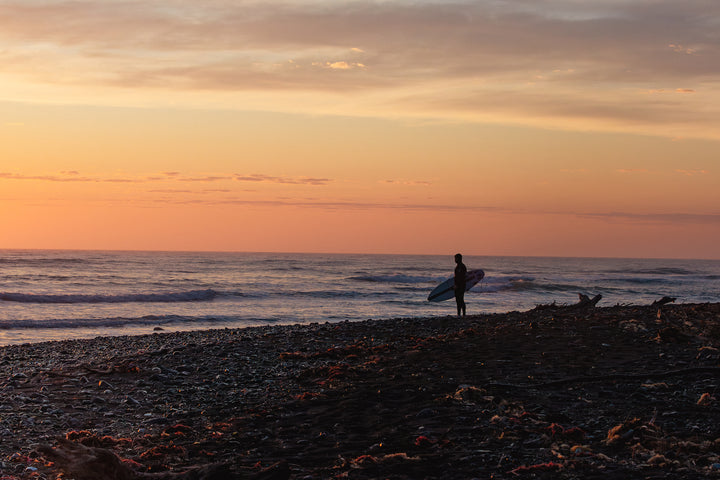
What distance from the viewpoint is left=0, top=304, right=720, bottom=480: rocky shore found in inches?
273

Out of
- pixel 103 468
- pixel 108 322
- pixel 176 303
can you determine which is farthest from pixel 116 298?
pixel 103 468

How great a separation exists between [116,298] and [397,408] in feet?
122

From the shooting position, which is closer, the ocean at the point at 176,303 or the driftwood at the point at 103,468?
the driftwood at the point at 103,468

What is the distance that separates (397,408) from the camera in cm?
937

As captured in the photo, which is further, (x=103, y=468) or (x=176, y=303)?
(x=176, y=303)

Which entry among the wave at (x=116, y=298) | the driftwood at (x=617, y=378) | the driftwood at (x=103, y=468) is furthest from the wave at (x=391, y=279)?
the driftwood at (x=103, y=468)

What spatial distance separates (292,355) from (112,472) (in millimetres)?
8683

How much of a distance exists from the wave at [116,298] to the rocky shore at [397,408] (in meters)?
26.1

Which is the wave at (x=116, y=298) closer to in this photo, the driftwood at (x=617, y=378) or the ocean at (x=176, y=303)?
the ocean at (x=176, y=303)

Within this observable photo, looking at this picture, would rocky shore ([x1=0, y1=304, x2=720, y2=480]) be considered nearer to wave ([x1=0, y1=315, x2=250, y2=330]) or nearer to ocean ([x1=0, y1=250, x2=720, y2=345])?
wave ([x1=0, y1=315, x2=250, y2=330])

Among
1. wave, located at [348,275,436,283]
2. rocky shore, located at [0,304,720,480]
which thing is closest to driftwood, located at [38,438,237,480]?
rocky shore, located at [0,304,720,480]

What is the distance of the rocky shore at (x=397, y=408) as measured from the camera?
6.95 meters

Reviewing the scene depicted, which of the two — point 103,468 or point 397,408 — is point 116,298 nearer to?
point 397,408

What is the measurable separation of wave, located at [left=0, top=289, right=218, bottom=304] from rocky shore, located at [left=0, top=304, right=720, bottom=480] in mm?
26069
